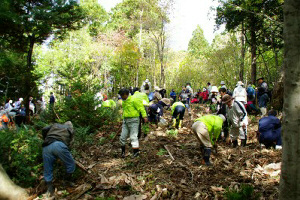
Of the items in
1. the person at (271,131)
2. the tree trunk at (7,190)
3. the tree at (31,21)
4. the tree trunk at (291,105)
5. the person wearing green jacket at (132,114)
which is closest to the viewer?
the tree trunk at (291,105)

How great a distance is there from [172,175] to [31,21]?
9798mm


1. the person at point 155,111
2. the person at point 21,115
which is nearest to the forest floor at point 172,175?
the person at point 155,111

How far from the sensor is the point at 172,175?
477 cm

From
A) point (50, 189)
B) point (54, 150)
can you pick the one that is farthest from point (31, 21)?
point (50, 189)

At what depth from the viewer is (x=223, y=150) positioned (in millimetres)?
6152

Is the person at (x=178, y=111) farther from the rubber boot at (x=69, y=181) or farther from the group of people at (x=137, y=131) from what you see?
the rubber boot at (x=69, y=181)

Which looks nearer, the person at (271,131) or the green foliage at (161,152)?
the person at (271,131)

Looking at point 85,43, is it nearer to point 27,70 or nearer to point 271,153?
point 27,70

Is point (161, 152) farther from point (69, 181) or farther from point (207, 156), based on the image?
point (69, 181)

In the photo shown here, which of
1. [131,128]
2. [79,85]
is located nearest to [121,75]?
[79,85]

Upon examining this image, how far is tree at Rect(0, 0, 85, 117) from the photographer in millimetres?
9812

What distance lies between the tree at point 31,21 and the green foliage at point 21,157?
6.79 metres

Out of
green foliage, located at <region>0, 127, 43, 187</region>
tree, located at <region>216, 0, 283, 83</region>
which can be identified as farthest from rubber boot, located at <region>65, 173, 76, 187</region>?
tree, located at <region>216, 0, 283, 83</region>

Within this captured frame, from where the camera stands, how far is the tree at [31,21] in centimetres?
981
